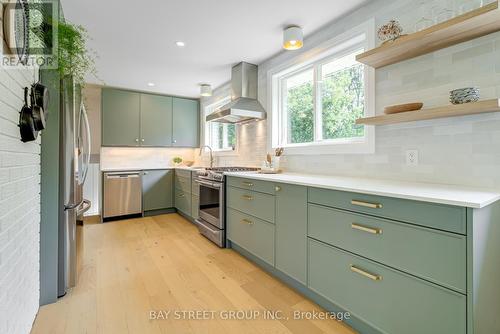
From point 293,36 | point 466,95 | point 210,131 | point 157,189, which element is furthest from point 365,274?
point 210,131

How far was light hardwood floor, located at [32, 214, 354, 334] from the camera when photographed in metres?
1.53

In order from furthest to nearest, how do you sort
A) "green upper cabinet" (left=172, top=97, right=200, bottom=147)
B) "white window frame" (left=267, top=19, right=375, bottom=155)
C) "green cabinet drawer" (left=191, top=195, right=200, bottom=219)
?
"green upper cabinet" (left=172, top=97, right=200, bottom=147), "green cabinet drawer" (left=191, top=195, right=200, bottom=219), "white window frame" (left=267, top=19, right=375, bottom=155)

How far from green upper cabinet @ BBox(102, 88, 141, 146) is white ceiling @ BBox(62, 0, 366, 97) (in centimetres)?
74

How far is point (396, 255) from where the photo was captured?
1222 mm

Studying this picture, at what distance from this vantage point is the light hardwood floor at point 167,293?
153 centimetres

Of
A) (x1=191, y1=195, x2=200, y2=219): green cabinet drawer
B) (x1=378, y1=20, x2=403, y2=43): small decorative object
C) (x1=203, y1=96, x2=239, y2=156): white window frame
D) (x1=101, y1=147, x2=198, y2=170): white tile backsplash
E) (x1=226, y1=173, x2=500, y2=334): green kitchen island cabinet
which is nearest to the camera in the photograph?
(x1=226, y1=173, x2=500, y2=334): green kitchen island cabinet

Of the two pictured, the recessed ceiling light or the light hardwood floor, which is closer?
the light hardwood floor

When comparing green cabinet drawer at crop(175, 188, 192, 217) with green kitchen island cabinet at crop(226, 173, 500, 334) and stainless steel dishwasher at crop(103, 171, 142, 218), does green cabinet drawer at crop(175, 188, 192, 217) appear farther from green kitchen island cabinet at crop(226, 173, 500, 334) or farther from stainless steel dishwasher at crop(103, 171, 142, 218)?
green kitchen island cabinet at crop(226, 173, 500, 334)

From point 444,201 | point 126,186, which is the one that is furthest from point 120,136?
point 444,201

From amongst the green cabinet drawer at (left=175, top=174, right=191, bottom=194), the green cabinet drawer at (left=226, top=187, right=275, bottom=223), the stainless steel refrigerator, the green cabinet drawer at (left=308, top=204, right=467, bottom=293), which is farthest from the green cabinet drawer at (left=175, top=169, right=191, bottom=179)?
the green cabinet drawer at (left=308, top=204, right=467, bottom=293)

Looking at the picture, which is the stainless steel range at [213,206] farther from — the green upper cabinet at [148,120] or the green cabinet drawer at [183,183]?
the green upper cabinet at [148,120]

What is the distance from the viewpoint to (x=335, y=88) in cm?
243

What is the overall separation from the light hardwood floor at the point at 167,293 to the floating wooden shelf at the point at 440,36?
1.83m

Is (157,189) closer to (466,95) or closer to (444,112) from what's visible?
(444,112)
